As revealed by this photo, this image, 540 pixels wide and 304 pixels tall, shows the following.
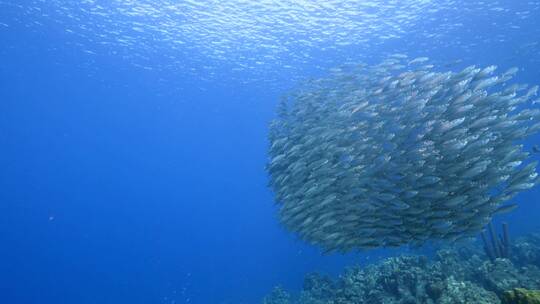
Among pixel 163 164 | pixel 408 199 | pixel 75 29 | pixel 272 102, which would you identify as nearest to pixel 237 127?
pixel 272 102

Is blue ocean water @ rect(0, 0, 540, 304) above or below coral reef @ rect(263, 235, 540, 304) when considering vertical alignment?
above

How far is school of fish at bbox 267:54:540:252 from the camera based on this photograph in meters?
7.63

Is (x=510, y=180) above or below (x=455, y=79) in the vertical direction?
below

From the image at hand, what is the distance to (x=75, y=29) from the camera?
27625 millimetres

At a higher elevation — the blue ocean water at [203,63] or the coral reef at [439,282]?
the blue ocean water at [203,63]

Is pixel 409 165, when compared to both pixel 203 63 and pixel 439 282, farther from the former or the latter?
pixel 203 63

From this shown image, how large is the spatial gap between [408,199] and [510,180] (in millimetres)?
2080

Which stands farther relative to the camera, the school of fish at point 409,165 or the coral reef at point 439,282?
the coral reef at point 439,282

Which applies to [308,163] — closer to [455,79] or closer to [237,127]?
[455,79]

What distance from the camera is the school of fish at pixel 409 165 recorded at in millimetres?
7629

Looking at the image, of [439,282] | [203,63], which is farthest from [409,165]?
[203,63]

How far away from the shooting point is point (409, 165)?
25.2 ft

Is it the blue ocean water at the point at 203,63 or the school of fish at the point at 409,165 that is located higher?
the blue ocean water at the point at 203,63

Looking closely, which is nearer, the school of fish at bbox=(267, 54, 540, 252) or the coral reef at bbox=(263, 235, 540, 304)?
the school of fish at bbox=(267, 54, 540, 252)
